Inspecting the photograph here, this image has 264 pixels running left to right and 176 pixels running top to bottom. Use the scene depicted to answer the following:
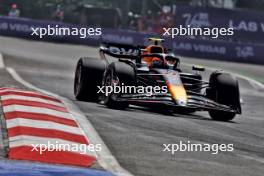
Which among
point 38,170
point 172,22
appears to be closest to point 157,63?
point 38,170

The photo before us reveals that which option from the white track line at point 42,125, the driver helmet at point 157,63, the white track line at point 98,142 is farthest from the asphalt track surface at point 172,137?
the driver helmet at point 157,63

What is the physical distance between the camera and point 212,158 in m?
8.62

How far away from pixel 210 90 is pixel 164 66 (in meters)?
0.90

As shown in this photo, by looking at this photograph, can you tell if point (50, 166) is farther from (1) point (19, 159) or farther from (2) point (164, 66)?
(2) point (164, 66)

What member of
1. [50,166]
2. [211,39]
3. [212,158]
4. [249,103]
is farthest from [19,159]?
[211,39]

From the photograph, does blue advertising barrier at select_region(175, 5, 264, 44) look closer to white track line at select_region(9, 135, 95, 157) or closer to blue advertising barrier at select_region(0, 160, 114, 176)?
white track line at select_region(9, 135, 95, 157)

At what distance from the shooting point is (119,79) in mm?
12727

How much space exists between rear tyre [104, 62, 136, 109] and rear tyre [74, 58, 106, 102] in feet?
2.56

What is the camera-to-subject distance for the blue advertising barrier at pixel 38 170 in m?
6.73

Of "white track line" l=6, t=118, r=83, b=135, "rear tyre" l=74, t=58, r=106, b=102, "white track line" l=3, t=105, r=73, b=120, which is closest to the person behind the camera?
"white track line" l=6, t=118, r=83, b=135

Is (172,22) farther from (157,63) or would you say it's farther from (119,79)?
(119,79)

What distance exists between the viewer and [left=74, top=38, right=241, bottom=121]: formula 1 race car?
41.9ft

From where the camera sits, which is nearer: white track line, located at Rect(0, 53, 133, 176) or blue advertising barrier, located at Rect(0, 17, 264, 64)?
white track line, located at Rect(0, 53, 133, 176)

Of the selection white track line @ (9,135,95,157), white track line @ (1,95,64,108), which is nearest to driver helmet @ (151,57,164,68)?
white track line @ (1,95,64,108)
